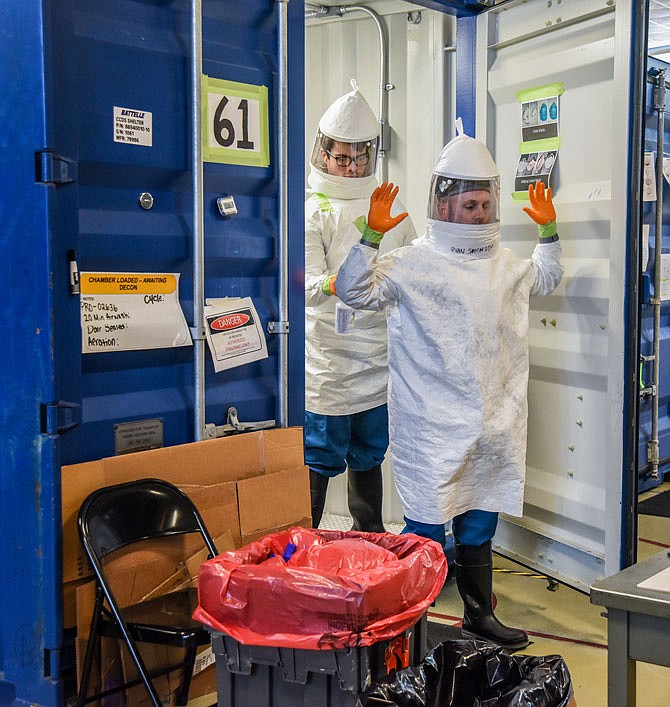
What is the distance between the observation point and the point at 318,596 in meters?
1.85

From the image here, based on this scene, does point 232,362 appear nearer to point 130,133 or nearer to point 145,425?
point 145,425

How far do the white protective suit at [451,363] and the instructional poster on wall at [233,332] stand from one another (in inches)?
13.3

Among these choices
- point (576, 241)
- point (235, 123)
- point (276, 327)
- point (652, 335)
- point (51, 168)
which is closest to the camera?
point (51, 168)

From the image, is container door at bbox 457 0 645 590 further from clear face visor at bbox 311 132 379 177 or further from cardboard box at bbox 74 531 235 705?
cardboard box at bbox 74 531 235 705

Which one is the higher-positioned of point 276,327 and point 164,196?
point 164,196

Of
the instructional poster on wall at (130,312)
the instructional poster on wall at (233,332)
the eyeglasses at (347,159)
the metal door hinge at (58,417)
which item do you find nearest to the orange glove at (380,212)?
the instructional poster on wall at (233,332)

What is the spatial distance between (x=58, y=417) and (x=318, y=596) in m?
0.87

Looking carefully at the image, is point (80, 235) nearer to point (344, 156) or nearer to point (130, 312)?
point (130, 312)

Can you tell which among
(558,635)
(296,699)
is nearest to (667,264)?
(558,635)

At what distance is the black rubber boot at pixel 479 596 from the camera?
2992mm

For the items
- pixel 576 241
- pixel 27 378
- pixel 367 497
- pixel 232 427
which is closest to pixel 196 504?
pixel 232 427

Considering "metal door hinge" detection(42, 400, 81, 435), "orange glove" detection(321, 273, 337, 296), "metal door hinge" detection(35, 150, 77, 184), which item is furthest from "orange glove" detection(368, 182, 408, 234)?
"metal door hinge" detection(42, 400, 81, 435)

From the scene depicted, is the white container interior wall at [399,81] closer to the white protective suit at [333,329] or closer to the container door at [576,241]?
the container door at [576,241]

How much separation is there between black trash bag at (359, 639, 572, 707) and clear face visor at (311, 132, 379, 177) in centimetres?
201
